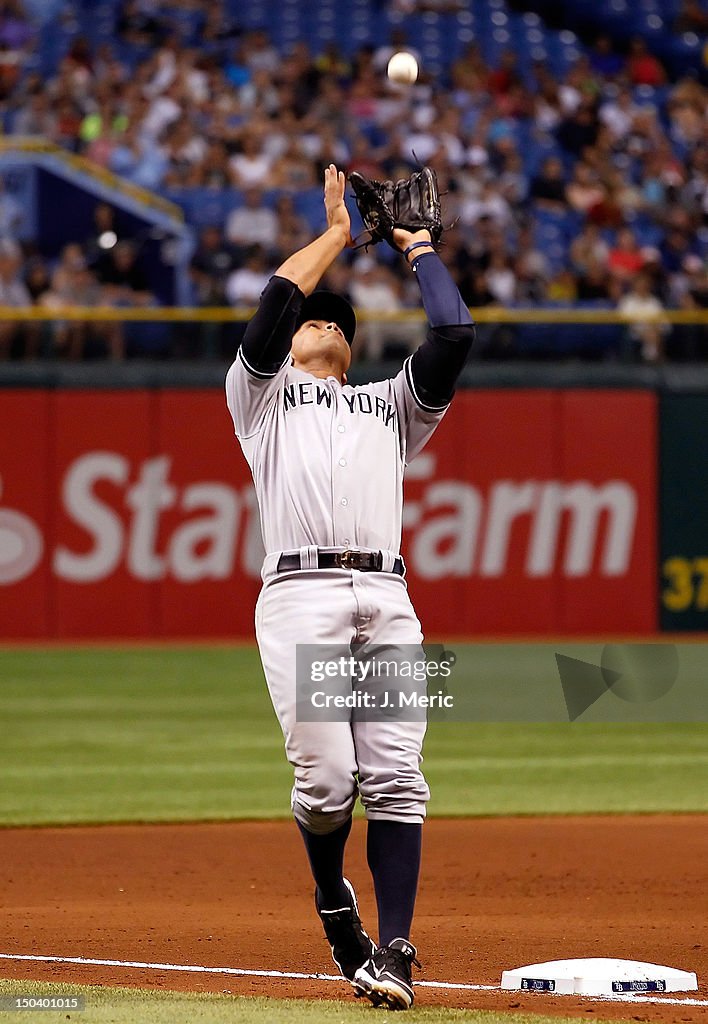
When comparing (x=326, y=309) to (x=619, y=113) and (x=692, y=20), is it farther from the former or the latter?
(x=692, y=20)

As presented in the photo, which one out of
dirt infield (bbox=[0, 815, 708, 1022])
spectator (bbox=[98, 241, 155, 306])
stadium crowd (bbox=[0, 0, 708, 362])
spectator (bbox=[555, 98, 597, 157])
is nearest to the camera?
dirt infield (bbox=[0, 815, 708, 1022])

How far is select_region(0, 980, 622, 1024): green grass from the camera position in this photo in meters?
4.07

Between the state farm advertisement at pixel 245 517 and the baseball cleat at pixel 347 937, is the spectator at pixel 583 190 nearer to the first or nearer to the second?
the state farm advertisement at pixel 245 517

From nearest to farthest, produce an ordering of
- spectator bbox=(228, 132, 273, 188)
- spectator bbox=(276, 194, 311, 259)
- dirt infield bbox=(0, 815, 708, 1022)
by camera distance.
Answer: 1. dirt infield bbox=(0, 815, 708, 1022)
2. spectator bbox=(276, 194, 311, 259)
3. spectator bbox=(228, 132, 273, 188)

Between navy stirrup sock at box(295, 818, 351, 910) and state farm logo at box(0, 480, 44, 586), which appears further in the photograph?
state farm logo at box(0, 480, 44, 586)

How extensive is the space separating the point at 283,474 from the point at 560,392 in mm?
11360

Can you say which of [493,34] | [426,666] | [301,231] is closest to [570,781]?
[426,666]

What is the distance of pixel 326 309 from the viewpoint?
4770 mm

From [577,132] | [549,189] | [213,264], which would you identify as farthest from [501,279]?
[577,132]

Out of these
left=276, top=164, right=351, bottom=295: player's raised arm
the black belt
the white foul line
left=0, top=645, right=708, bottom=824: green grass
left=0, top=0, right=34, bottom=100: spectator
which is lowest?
left=0, top=645, right=708, bottom=824: green grass

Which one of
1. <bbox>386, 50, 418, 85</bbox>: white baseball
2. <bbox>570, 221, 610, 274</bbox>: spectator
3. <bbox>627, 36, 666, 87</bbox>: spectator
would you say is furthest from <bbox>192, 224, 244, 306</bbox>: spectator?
<bbox>386, 50, 418, 85</bbox>: white baseball

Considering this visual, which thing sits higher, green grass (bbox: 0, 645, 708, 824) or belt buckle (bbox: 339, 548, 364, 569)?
belt buckle (bbox: 339, 548, 364, 569)

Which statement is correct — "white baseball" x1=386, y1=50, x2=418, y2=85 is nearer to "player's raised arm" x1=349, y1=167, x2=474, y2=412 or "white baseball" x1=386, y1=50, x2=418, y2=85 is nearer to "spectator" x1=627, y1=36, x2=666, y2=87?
"player's raised arm" x1=349, y1=167, x2=474, y2=412

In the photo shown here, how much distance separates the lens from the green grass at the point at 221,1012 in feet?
13.3
